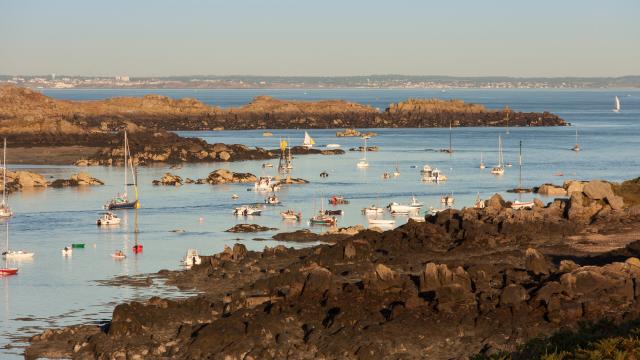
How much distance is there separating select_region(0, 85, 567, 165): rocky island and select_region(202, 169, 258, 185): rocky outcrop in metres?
11.9

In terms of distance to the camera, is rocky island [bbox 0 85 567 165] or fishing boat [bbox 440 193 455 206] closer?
fishing boat [bbox 440 193 455 206]

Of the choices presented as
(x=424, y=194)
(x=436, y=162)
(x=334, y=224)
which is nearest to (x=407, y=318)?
(x=334, y=224)

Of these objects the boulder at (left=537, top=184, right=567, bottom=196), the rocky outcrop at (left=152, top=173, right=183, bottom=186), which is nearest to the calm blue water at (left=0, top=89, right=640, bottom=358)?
the rocky outcrop at (left=152, top=173, right=183, bottom=186)

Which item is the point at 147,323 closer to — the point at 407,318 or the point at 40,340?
the point at 40,340

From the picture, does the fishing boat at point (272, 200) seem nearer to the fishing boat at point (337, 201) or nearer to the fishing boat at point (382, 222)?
the fishing boat at point (337, 201)

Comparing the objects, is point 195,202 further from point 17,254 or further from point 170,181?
point 17,254

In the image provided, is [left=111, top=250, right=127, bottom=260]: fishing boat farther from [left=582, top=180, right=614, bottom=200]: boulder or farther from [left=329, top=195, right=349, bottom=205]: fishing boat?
[left=329, top=195, right=349, bottom=205]: fishing boat

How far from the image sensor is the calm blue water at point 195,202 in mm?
37031

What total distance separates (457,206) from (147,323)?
Result: 36.8 meters

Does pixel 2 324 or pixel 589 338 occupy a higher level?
pixel 589 338

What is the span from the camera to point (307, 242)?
48094 mm

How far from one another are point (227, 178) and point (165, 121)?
7825 cm

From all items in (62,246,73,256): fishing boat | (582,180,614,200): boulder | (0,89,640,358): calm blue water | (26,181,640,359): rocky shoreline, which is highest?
(582,180,614,200): boulder

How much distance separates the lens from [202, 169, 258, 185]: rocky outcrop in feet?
258
